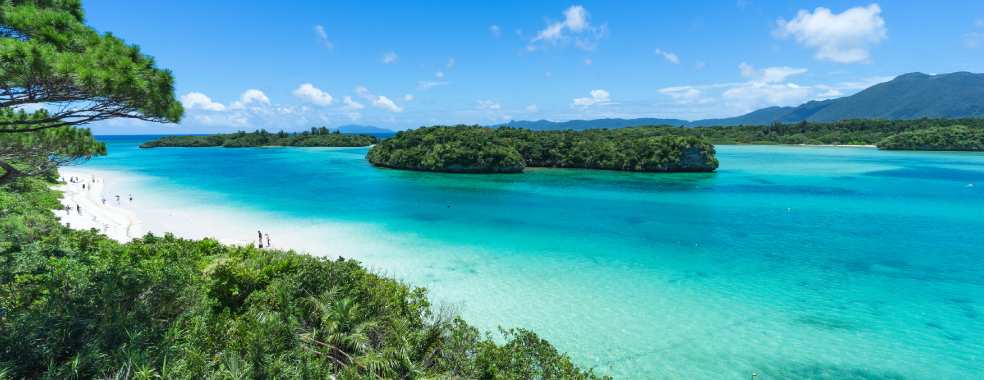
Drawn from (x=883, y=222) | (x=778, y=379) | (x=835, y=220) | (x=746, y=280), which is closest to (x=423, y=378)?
(x=778, y=379)

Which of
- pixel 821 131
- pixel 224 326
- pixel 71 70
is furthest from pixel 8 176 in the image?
pixel 821 131

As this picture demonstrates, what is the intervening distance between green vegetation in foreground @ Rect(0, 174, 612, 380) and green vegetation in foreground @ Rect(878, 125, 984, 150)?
535ft

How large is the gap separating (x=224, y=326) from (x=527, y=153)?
264 ft

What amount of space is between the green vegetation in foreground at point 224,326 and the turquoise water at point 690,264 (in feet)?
17.9

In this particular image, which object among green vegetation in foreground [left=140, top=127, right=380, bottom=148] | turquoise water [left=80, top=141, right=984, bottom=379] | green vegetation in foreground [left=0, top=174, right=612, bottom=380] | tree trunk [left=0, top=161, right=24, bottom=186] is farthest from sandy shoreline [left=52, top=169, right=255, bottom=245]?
green vegetation in foreground [left=140, top=127, right=380, bottom=148]

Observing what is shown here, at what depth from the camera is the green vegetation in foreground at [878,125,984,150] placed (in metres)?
108

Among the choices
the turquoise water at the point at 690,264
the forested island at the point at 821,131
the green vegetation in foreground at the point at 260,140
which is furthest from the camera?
the green vegetation in foreground at the point at 260,140

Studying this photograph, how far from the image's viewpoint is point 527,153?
285 feet

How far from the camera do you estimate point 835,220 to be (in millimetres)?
31391

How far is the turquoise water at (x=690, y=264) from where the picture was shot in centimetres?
1298

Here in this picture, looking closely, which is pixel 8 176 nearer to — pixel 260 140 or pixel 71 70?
pixel 71 70

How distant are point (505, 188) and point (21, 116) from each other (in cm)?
4342

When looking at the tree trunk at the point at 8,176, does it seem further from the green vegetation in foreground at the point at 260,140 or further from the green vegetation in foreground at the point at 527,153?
the green vegetation in foreground at the point at 260,140

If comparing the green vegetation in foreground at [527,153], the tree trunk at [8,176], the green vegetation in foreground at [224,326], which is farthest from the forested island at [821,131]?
the tree trunk at [8,176]
